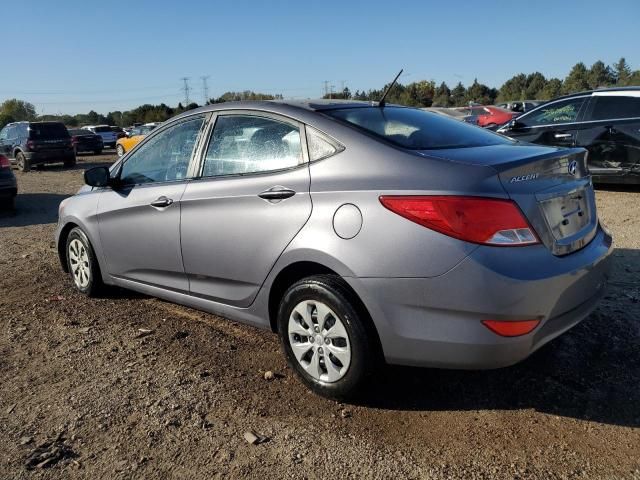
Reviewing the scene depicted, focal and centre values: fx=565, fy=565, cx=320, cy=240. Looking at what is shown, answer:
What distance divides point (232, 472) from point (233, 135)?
215cm

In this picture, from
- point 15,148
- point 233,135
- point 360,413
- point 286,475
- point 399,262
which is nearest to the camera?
point 286,475

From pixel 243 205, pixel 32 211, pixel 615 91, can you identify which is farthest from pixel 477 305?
pixel 32 211

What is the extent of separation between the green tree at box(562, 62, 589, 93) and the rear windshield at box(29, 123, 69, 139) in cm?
7843

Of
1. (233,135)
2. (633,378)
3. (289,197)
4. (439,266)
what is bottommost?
(633,378)

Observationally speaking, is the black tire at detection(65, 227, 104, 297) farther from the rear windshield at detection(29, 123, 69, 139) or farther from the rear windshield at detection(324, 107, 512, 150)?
the rear windshield at detection(29, 123, 69, 139)

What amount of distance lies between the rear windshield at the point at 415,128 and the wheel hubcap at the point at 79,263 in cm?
281

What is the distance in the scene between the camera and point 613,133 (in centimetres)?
847

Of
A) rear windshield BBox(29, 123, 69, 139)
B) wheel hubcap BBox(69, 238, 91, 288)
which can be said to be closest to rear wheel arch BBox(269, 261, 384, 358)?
wheel hubcap BBox(69, 238, 91, 288)

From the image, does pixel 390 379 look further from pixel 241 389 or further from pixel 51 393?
pixel 51 393

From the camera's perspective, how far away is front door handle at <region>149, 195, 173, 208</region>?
3.98m

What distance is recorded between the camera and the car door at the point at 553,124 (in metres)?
8.99

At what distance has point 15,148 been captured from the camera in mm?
20062

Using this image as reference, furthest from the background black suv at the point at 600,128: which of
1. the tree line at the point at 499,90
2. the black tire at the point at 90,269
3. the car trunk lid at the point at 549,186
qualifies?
the tree line at the point at 499,90

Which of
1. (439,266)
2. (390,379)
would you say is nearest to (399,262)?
(439,266)
